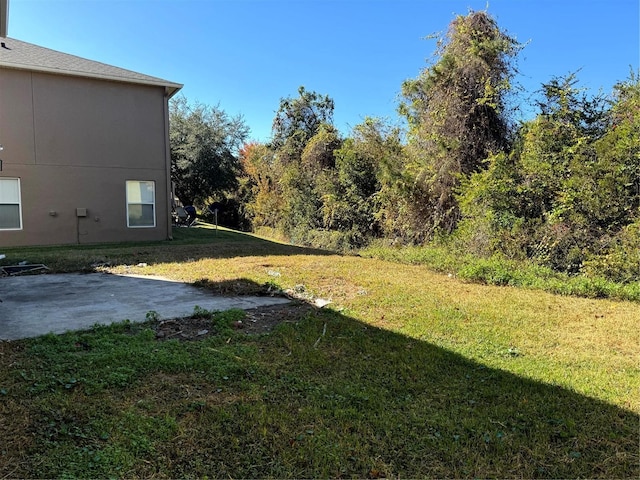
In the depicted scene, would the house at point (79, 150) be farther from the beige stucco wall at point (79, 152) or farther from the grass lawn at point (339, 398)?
the grass lawn at point (339, 398)

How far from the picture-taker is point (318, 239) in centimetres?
1310

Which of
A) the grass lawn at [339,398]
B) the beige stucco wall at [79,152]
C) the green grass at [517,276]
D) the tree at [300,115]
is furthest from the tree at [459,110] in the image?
the tree at [300,115]

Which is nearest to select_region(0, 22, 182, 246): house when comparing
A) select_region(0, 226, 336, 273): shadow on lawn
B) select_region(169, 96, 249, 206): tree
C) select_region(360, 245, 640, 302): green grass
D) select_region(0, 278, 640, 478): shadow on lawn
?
select_region(0, 226, 336, 273): shadow on lawn

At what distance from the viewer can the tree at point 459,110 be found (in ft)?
27.5

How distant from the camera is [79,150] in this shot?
11539mm

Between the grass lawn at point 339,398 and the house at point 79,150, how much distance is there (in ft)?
29.9

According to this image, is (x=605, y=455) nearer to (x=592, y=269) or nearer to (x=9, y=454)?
(x=9, y=454)

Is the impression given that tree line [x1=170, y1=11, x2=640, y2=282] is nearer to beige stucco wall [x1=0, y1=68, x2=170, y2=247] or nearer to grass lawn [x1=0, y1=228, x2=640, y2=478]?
grass lawn [x1=0, y1=228, x2=640, y2=478]

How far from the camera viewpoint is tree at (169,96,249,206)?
2111 cm

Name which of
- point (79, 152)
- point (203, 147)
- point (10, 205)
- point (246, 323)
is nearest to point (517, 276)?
point (246, 323)

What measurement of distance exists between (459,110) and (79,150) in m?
9.89

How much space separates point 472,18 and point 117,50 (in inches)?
415

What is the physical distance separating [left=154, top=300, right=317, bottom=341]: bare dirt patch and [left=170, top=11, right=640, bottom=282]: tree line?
4.34m

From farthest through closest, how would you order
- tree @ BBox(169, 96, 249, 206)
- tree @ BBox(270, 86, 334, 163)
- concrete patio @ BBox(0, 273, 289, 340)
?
1. tree @ BBox(169, 96, 249, 206)
2. tree @ BBox(270, 86, 334, 163)
3. concrete patio @ BBox(0, 273, 289, 340)
